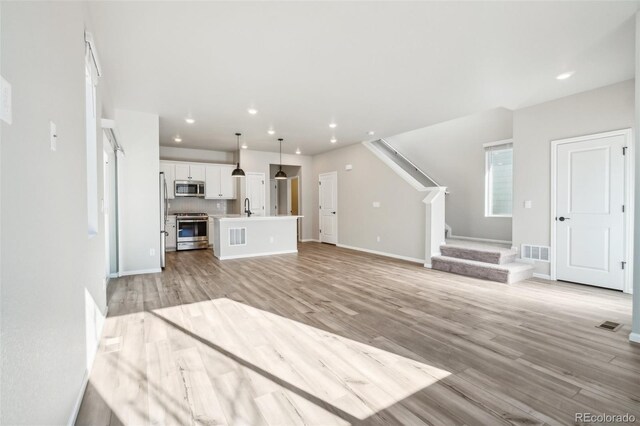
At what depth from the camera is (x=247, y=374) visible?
2.12 metres

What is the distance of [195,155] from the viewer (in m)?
8.76

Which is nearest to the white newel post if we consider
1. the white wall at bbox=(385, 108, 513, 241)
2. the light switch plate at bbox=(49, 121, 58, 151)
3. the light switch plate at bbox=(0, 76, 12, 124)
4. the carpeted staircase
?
the carpeted staircase

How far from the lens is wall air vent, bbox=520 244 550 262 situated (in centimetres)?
485

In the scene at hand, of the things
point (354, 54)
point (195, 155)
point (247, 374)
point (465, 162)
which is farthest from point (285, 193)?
point (247, 374)

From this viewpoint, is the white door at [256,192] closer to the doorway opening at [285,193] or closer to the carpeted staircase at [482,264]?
the doorway opening at [285,193]

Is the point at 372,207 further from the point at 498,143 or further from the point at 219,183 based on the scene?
the point at 219,183

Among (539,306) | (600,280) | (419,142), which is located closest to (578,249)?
(600,280)

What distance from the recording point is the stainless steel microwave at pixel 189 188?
8039mm

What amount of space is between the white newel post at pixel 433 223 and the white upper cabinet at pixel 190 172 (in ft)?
19.3

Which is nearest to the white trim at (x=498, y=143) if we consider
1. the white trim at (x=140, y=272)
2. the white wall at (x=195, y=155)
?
the white wall at (x=195, y=155)

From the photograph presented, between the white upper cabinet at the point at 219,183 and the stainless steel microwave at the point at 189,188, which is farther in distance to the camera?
the white upper cabinet at the point at 219,183

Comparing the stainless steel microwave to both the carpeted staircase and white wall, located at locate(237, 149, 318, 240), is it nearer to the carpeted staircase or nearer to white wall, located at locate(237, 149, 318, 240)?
white wall, located at locate(237, 149, 318, 240)

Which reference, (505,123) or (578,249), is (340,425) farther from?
(505,123)

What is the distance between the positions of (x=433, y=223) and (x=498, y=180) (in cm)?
239
